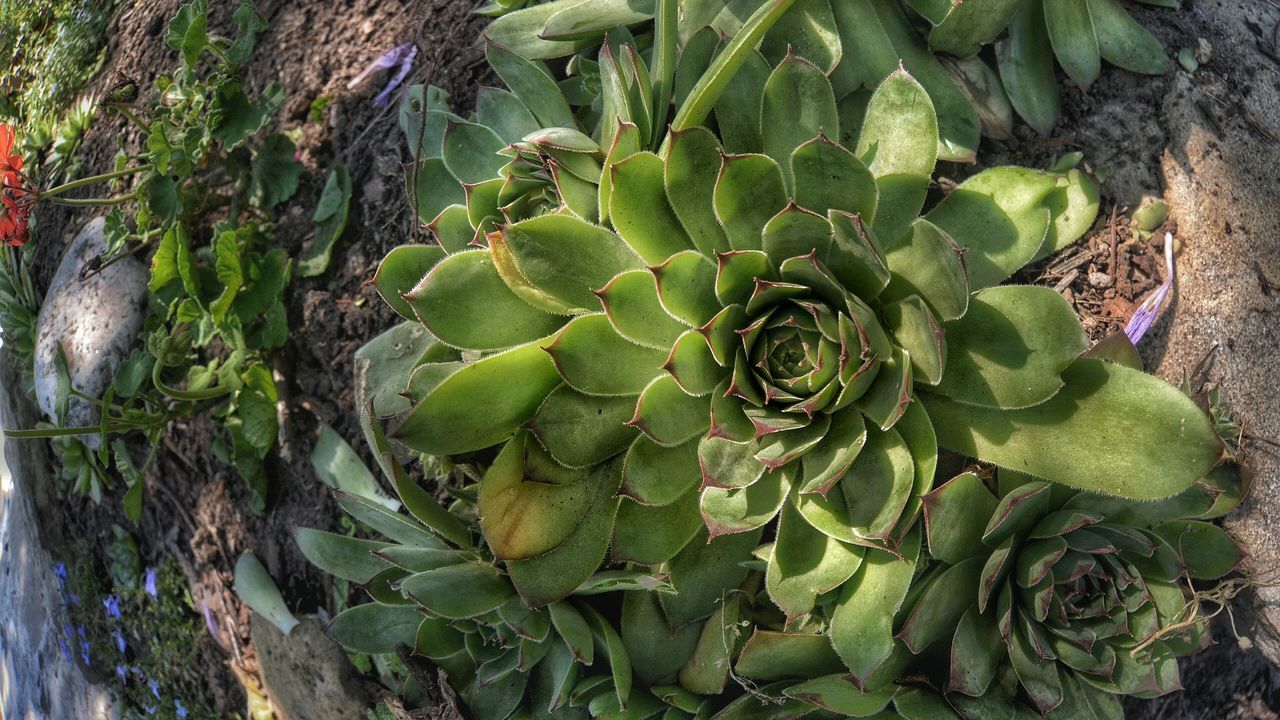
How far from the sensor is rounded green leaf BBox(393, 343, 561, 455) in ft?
5.51

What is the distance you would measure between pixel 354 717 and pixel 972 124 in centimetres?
208

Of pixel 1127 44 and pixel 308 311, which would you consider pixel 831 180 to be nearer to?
pixel 1127 44

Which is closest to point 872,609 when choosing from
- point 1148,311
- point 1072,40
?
point 1148,311

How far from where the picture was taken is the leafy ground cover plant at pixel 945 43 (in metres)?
1.99

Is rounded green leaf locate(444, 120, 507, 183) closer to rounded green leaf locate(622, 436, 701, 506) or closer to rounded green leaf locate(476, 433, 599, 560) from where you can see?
rounded green leaf locate(476, 433, 599, 560)

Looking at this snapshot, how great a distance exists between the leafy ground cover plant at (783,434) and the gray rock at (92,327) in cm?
128

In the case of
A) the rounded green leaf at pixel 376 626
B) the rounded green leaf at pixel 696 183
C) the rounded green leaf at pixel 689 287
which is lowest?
the rounded green leaf at pixel 376 626

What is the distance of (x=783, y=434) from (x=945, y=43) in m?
1.03

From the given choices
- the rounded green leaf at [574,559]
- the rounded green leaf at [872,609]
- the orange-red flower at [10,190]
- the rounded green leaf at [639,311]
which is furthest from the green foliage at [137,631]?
the rounded green leaf at [872,609]

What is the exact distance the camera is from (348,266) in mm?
2451

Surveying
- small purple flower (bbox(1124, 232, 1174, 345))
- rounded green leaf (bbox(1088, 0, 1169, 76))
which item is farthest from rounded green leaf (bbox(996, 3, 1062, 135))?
small purple flower (bbox(1124, 232, 1174, 345))

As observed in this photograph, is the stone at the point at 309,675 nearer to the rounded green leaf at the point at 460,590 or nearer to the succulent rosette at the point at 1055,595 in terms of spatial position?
the rounded green leaf at the point at 460,590

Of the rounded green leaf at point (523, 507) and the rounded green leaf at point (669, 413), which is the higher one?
the rounded green leaf at point (669, 413)

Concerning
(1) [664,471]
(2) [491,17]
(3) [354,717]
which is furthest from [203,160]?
(1) [664,471]
